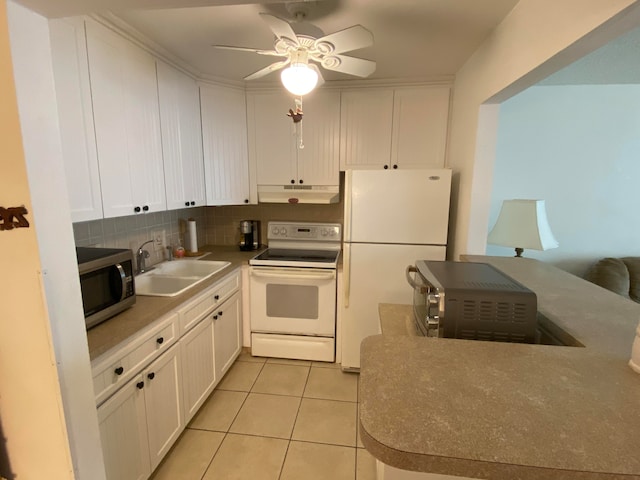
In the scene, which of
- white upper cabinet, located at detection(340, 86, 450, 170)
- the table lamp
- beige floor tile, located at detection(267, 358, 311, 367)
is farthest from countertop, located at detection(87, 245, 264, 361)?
the table lamp

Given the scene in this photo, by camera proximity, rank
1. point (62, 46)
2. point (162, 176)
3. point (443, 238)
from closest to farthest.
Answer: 1. point (62, 46)
2. point (162, 176)
3. point (443, 238)

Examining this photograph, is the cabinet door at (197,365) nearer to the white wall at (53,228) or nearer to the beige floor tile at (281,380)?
the beige floor tile at (281,380)

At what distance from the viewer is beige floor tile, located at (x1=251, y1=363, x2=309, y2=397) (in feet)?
7.80

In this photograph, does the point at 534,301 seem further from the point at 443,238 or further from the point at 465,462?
the point at 443,238

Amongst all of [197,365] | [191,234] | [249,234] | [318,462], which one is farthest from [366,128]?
[318,462]

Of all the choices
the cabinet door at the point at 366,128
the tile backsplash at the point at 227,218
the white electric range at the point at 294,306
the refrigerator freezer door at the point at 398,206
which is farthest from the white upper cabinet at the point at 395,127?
the white electric range at the point at 294,306

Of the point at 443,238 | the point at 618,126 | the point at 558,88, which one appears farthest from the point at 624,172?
the point at 443,238

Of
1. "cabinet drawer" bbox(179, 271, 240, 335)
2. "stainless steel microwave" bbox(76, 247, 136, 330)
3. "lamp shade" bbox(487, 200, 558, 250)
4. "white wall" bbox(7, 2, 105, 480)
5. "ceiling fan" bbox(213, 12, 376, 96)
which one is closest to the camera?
"white wall" bbox(7, 2, 105, 480)

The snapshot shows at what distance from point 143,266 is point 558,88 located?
364 cm

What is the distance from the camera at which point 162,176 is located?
2117 mm

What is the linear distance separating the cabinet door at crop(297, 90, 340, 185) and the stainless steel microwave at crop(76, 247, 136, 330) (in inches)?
68.0

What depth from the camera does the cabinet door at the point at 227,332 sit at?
7.50ft

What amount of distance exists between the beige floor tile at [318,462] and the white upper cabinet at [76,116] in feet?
5.60

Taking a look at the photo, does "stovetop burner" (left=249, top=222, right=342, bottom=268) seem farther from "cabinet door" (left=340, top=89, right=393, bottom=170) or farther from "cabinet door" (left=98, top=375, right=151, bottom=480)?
"cabinet door" (left=98, top=375, right=151, bottom=480)
